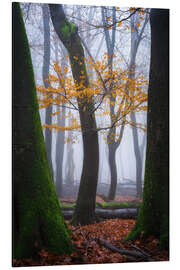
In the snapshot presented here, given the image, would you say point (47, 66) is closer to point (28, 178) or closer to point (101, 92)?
point (101, 92)

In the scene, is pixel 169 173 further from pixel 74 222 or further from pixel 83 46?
pixel 83 46

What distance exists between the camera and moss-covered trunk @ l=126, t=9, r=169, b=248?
3.81m

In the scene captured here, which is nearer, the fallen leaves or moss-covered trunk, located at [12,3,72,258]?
moss-covered trunk, located at [12,3,72,258]

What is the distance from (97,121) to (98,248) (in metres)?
2.09

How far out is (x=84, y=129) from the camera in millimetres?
4605

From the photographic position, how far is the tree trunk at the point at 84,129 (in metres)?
4.41

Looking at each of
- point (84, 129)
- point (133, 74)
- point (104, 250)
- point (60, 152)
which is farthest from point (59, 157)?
point (133, 74)

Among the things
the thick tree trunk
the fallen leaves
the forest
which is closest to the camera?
the fallen leaves

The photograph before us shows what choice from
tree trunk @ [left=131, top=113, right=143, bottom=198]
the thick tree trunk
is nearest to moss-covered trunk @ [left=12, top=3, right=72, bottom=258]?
the thick tree trunk

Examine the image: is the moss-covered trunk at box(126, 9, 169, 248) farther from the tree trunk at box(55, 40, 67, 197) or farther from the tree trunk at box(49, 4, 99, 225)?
the tree trunk at box(55, 40, 67, 197)

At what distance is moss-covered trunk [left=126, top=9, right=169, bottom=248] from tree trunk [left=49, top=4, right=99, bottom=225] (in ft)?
3.08

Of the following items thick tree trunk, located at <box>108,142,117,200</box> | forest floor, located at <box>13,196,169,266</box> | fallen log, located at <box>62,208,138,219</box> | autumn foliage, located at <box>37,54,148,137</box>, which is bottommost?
forest floor, located at <box>13,196,169,266</box>

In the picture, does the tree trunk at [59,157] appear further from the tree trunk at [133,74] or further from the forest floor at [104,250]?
the tree trunk at [133,74]

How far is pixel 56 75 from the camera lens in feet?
14.6
